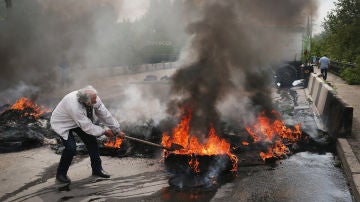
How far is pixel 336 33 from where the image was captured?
2023 cm

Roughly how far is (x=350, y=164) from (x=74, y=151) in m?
4.36

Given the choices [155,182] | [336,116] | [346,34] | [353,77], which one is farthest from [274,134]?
[346,34]

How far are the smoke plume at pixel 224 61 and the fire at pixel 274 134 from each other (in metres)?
0.76

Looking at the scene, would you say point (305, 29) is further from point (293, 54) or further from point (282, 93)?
point (282, 93)

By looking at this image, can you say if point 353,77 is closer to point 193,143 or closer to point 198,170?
point 193,143

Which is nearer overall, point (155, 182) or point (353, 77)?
point (155, 182)

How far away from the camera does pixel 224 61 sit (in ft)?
25.8

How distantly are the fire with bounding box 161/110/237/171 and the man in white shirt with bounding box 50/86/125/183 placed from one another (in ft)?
4.15

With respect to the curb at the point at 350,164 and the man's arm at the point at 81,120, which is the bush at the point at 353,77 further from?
the man's arm at the point at 81,120

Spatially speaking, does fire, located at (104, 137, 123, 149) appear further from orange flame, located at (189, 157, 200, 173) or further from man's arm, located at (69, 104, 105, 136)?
orange flame, located at (189, 157, 200, 173)

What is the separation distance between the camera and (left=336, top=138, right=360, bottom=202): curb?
4719mm

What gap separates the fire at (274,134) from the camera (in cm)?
655

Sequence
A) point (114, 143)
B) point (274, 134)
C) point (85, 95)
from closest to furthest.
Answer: point (85, 95) < point (114, 143) < point (274, 134)

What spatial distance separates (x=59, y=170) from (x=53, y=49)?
537 inches
